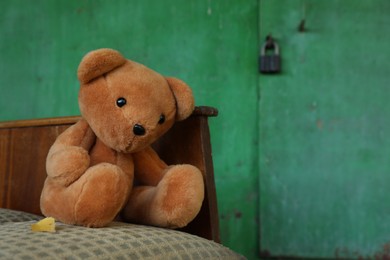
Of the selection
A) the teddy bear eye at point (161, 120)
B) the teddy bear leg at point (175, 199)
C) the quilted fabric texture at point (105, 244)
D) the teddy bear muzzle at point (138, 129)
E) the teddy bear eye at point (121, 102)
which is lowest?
the quilted fabric texture at point (105, 244)

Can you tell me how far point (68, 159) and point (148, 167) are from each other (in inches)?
9.0

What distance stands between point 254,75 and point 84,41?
0.72m

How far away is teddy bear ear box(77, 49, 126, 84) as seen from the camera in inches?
43.3

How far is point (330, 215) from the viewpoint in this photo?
189 cm

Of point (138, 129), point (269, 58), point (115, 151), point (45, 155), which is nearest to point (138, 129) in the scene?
point (138, 129)

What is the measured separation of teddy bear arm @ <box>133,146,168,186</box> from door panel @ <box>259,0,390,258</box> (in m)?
0.77

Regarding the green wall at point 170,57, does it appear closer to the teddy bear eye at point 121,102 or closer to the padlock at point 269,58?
the padlock at point 269,58

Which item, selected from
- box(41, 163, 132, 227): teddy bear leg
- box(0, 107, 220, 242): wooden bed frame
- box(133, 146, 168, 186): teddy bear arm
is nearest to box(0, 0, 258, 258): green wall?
box(0, 107, 220, 242): wooden bed frame

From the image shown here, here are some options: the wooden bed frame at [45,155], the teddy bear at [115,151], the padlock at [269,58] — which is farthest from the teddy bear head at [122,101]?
the padlock at [269,58]

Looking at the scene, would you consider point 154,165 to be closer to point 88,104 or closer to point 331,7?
point 88,104

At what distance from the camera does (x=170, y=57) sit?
2.06 meters

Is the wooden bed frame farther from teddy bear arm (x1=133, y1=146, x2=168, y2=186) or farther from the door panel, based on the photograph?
the door panel

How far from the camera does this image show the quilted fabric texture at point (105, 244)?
0.85 metres

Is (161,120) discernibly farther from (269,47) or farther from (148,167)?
(269,47)
